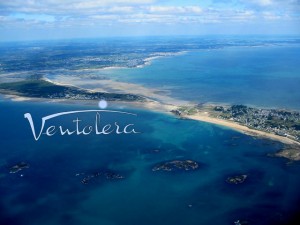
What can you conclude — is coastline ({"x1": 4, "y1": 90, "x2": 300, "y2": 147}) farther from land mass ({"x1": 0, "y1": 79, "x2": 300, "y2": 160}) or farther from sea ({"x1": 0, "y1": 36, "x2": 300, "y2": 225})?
sea ({"x1": 0, "y1": 36, "x2": 300, "y2": 225})

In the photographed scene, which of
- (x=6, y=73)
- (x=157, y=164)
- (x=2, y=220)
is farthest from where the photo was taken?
(x=6, y=73)

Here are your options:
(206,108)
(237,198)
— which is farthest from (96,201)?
(206,108)

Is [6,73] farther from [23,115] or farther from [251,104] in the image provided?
[251,104]

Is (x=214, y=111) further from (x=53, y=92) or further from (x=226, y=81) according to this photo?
(x=53, y=92)

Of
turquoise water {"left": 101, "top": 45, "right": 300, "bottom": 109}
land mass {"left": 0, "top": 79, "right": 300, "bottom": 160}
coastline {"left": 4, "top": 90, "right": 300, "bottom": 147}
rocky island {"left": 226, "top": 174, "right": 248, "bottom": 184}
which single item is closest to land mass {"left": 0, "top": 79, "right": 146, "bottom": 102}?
land mass {"left": 0, "top": 79, "right": 300, "bottom": 160}

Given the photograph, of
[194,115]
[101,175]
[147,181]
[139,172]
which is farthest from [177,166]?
[194,115]

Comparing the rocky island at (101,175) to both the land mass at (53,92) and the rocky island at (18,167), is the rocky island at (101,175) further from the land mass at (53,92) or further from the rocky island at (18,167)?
the land mass at (53,92)
